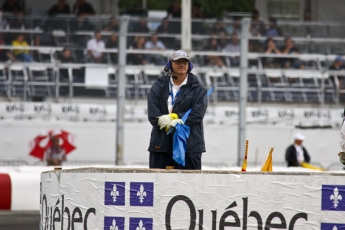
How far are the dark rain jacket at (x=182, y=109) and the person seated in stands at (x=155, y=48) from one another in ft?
27.1

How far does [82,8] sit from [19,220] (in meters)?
9.96

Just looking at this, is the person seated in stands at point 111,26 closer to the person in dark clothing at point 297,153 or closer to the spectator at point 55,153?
the spectator at point 55,153

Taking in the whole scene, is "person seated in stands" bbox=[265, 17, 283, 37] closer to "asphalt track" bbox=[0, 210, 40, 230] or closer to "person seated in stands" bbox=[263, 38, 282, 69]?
"person seated in stands" bbox=[263, 38, 282, 69]

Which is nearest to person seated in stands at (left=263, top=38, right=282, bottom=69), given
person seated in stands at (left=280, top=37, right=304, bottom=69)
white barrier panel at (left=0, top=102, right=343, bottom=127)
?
person seated in stands at (left=280, top=37, right=304, bottom=69)

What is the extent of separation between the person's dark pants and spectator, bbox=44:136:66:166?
26.8 feet

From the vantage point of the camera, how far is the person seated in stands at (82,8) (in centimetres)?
2017

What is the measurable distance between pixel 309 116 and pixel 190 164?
9.78m

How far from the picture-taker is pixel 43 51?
55.1 feet

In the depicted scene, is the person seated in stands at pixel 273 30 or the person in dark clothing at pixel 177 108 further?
the person seated in stands at pixel 273 30

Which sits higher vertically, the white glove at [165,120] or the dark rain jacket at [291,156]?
the white glove at [165,120]

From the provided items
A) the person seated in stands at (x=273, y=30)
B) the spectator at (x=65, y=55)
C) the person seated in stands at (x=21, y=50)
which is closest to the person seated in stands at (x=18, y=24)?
the person seated in stands at (x=21, y=50)

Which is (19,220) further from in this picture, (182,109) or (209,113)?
(209,113)

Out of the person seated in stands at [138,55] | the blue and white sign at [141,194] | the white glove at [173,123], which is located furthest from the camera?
the person seated in stands at [138,55]

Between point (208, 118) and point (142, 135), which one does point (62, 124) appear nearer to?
point (142, 135)
